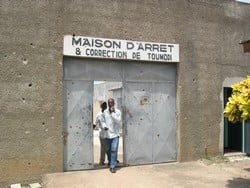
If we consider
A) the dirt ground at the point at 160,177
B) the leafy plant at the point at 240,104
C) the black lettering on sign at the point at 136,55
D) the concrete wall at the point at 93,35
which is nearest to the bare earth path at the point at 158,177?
the dirt ground at the point at 160,177

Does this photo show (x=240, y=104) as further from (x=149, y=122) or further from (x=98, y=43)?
(x=98, y=43)

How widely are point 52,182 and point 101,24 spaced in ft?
12.1

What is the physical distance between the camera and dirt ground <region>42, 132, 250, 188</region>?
775 cm

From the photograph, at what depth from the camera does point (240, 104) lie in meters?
6.85

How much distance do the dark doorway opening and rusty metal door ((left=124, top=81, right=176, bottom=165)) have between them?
244 centimetres

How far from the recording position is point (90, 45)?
876cm

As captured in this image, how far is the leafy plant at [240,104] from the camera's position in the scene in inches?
267

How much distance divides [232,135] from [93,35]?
5897 millimetres

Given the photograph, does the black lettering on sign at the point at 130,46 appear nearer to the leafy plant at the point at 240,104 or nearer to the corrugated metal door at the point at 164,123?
the corrugated metal door at the point at 164,123

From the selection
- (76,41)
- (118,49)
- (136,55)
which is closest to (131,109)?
(136,55)

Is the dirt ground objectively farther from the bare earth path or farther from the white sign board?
the white sign board

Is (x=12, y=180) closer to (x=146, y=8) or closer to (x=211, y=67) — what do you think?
(x=146, y=8)

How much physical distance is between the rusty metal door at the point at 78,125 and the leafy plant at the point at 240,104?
131 inches

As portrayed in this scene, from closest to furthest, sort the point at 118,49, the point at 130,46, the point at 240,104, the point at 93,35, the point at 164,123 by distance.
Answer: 1. the point at 240,104
2. the point at 93,35
3. the point at 118,49
4. the point at 130,46
5. the point at 164,123
